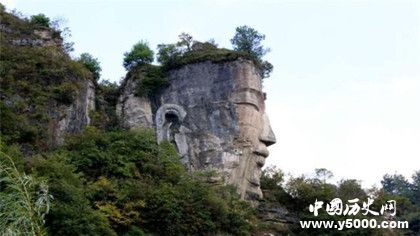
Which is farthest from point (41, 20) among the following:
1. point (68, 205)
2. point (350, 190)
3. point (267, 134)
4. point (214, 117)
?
point (350, 190)

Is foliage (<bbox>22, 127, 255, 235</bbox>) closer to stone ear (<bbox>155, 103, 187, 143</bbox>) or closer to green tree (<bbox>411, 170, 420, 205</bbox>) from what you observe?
stone ear (<bbox>155, 103, 187, 143</bbox>)

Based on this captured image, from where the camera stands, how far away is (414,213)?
27.3 meters

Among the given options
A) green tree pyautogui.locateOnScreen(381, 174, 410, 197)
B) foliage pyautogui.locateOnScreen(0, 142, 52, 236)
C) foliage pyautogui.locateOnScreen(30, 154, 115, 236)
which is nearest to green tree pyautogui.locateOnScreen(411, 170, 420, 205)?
green tree pyautogui.locateOnScreen(381, 174, 410, 197)

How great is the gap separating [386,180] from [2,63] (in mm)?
26261

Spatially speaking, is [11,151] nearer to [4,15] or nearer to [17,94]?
[17,94]

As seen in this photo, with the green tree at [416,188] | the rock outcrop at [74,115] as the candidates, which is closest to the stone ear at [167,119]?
the rock outcrop at [74,115]

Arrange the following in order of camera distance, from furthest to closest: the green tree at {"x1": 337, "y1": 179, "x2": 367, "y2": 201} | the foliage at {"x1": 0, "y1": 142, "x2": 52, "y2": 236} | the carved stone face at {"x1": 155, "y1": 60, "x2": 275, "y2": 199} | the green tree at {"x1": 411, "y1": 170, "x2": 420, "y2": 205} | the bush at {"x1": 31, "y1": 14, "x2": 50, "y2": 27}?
the green tree at {"x1": 411, "y1": 170, "x2": 420, "y2": 205} < the bush at {"x1": 31, "y1": 14, "x2": 50, "y2": 27} < the green tree at {"x1": 337, "y1": 179, "x2": 367, "y2": 201} < the carved stone face at {"x1": 155, "y1": 60, "x2": 275, "y2": 199} < the foliage at {"x1": 0, "y1": 142, "x2": 52, "y2": 236}

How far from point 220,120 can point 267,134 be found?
1.72m

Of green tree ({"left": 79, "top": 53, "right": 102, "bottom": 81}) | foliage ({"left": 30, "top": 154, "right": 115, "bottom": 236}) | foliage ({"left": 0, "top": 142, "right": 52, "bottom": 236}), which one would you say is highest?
green tree ({"left": 79, "top": 53, "right": 102, "bottom": 81})

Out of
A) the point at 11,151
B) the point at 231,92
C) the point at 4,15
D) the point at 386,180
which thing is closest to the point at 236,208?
the point at 231,92

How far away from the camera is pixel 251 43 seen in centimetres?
2506

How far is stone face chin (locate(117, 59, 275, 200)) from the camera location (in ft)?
71.7

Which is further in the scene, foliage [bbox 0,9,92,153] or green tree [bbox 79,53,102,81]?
green tree [bbox 79,53,102,81]

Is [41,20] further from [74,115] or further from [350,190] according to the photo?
[350,190]
